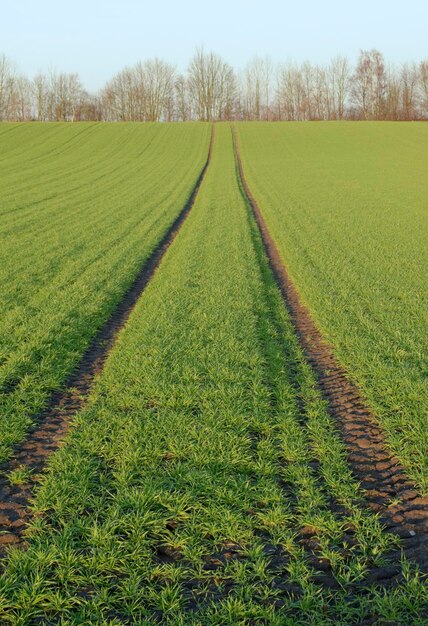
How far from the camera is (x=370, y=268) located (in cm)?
1309

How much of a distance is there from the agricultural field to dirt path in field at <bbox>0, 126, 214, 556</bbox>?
0.05 meters

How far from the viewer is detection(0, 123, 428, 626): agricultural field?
3.52 meters

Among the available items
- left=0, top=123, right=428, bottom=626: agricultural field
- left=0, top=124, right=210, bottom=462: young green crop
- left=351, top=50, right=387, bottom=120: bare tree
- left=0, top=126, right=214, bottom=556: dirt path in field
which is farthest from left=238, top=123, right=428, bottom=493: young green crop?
left=351, top=50, right=387, bottom=120: bare tree

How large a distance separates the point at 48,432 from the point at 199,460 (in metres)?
1.94

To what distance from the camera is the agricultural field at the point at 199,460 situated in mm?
3520

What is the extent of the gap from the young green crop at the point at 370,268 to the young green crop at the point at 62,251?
14.5 ft

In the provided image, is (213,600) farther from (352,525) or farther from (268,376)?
(268,376)

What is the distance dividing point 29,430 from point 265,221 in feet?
58.6

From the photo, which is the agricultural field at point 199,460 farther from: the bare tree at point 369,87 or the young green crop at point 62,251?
the bare tree at point 369,87

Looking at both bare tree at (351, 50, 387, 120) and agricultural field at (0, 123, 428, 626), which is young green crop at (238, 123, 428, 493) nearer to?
agricultural field at (0, 123, 428, 626)

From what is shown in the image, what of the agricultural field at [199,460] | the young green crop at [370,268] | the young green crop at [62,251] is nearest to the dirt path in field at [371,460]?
the agricultural field at [199,460]

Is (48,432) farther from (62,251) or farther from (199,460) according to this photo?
(62,251)

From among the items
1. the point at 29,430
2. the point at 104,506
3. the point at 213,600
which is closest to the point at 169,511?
the point at 104,506

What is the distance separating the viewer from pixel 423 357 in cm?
746
